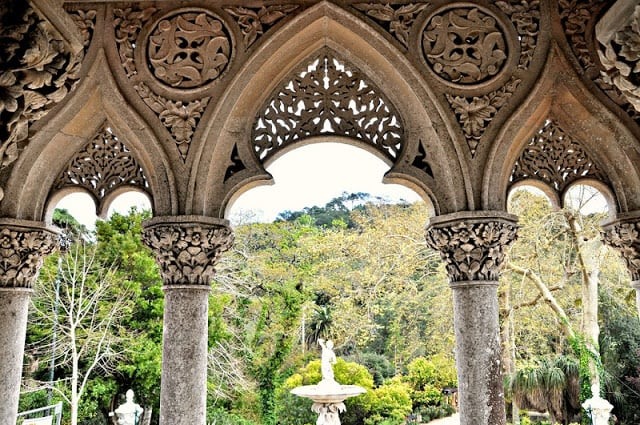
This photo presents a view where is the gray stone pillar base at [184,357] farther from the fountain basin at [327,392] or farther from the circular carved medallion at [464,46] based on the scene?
the fountain basin at [327,392]

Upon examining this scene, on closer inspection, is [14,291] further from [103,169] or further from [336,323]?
[336,323]

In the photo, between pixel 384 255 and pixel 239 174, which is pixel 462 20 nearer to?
pixel 239 174

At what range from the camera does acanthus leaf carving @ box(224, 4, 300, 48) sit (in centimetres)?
316

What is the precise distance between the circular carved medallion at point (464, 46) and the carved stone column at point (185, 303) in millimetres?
1579

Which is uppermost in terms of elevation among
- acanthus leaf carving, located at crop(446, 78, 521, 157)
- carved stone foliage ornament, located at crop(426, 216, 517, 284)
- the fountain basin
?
acanthus leaf carving, located at crop(446, 78, 521, 157)

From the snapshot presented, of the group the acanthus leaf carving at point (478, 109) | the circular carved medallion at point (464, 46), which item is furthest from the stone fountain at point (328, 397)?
the circular carved medallion at point (464, 46)

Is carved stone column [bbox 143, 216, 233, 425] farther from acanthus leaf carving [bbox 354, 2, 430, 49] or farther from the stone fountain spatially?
the stone fountain

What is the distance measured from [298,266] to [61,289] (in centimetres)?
549

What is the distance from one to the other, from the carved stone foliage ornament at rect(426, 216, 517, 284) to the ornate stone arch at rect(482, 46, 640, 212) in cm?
15

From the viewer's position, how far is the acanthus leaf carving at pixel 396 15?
3.14 meters

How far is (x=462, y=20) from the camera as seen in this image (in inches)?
124

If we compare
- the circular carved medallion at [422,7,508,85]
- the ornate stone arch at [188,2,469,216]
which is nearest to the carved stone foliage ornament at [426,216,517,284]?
the ornate stone arch at [188,2,469,216]

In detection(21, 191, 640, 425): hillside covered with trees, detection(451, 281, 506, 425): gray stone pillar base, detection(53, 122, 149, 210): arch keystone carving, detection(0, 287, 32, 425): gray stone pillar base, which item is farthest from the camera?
detection(21, 191, 640, 425): hillside covered with trees

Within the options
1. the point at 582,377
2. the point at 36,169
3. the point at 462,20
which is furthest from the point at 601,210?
the point at 36,169
